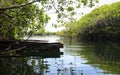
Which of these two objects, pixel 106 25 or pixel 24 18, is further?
pixel 106 25

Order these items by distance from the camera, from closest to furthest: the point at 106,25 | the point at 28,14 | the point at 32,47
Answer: the point at 28,14 → the point at 32,47 → the point at 106,25

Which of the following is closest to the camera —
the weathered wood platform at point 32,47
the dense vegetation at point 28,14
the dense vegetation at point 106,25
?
the dense vegetation at point 28,14

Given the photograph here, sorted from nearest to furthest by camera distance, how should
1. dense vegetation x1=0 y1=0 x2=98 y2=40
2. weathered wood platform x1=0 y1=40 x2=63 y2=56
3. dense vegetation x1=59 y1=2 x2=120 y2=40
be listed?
dense vegetation x1=0 y1=0 x2=98 y2=40
weathered wood platform x1=0 y1=40 x2=63 y2=56
dense vegetation x1=59 y1=2 x2=120 y2=40

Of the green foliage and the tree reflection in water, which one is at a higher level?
the green foliage

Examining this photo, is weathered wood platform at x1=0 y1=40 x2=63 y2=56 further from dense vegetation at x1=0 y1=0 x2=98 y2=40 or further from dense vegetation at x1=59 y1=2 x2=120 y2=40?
dense vegetation at x1=59 y1=2 x2=120 y2=40

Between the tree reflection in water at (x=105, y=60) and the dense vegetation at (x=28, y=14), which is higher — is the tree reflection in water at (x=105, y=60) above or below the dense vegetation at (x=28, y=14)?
below

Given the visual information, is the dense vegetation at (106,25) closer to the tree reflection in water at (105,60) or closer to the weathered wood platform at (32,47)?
the weathered wood platform at (32,47)

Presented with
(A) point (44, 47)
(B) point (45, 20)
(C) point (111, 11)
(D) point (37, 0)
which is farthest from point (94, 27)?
(D) point (37, 0)

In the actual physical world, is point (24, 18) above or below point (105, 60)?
above

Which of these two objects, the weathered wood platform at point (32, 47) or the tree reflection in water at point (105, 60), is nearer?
the tree reflection in water at point (105, 60)

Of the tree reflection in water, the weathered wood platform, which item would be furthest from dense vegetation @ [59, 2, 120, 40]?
the tree reflection in water

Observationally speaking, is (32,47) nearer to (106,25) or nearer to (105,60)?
A: (105,60)

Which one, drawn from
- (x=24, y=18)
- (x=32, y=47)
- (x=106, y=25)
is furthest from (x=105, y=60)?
(x=106, y=25)

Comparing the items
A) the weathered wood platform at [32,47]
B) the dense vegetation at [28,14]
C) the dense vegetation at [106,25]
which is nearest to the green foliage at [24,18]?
the dense vegetation at [28,14]
